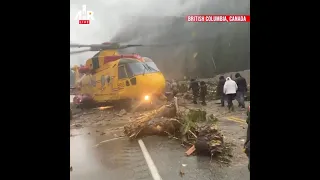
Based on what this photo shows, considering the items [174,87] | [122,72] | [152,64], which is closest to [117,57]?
[122,72]

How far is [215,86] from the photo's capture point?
2.03 meters

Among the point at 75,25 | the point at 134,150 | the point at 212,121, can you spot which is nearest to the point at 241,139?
the point at 212,121

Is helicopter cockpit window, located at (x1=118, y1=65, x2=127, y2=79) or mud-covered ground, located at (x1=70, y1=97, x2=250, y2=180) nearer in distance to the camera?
mud-covered ground, located at (x1=70, y1=97, x2=250, y2=180)

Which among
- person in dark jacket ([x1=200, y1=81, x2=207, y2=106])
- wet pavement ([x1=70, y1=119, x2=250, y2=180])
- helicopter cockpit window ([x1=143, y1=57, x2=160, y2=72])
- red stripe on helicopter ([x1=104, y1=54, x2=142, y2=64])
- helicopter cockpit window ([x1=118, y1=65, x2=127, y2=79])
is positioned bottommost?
wet pavement ([x1=70, y1=119, x2=250, y2=180])

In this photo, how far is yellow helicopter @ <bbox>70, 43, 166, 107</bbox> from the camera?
79.5 inches

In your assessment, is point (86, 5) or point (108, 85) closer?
point (86, 5)

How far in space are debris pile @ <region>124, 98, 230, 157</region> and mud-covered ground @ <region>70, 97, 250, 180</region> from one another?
4 centimetres

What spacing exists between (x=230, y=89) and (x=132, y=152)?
2.48 feet

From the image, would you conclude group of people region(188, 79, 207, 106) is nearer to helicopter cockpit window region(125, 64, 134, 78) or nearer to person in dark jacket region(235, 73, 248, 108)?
person in dark jacket region(235, 73, 248, 108)

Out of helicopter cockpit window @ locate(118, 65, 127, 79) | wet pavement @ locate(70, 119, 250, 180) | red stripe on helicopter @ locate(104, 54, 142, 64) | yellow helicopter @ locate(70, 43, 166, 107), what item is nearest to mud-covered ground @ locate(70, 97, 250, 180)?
wet pavement @ locate(70, 119, 250, 180)

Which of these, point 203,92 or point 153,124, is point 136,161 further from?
point 203,92

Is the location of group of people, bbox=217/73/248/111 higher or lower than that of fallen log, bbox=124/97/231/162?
higher
